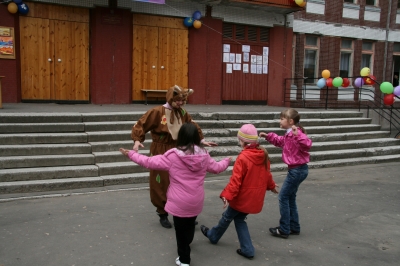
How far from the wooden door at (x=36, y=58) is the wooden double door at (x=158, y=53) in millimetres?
2621

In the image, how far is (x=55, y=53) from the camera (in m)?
11.9

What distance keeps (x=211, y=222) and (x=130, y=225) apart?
41.2 inches

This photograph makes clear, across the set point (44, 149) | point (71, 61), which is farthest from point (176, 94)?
point (71, 61)

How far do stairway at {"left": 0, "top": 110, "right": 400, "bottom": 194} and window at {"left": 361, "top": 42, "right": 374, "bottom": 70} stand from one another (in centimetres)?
920

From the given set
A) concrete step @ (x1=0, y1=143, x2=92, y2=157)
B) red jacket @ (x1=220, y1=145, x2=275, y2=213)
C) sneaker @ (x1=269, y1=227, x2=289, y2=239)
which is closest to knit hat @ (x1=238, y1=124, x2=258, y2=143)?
red jacket @ (x1=220, y1=145, x2=275, y2=213)

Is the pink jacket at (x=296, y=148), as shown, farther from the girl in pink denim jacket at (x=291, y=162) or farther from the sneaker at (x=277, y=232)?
the sneaker at (x=277, y=232)

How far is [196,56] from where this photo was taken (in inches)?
549

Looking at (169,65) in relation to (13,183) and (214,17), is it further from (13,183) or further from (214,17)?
(13,183)

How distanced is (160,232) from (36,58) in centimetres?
885

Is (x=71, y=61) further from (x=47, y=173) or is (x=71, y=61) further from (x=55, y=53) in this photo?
(x=47, y=173)

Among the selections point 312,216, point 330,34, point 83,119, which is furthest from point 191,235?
point 330,34

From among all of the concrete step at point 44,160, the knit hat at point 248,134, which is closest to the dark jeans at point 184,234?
the knit hat at point 248,134

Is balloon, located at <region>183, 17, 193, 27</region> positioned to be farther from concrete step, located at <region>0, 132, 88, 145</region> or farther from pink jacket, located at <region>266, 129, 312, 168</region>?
pink jacket, located at <region>266, 129, 312, 168</region>

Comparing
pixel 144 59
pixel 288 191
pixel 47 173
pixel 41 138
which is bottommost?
pixel 47 173
